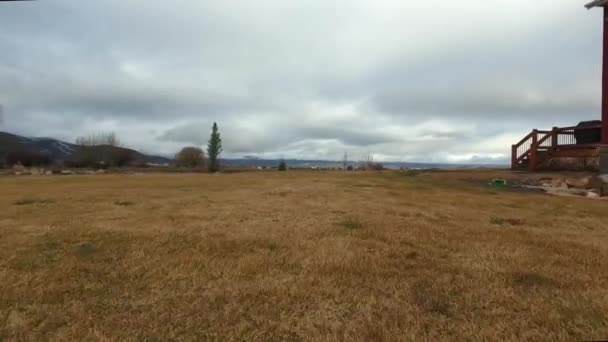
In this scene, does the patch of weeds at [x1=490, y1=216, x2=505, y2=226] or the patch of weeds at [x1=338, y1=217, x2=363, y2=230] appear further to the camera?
the patch of weeds at [x1=490, y1=216, x2=505, y2=226]

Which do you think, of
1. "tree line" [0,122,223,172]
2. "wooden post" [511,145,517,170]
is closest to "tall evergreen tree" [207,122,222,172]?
"tree line" [0,122,223,172]

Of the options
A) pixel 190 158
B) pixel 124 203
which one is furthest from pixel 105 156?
pixel 124 203

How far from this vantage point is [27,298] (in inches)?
128

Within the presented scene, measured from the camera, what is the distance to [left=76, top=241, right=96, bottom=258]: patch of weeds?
4.61 m

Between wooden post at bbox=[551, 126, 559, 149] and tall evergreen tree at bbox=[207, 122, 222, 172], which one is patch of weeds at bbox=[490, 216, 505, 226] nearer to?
wooden post at bbox=[551, 126, 559, 149]

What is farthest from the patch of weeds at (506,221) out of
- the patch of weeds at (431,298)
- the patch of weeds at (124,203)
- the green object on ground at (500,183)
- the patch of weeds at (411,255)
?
the patch of weeds at (124,203)

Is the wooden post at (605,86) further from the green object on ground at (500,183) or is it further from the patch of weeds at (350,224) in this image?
the patch of weeds at (350,224)

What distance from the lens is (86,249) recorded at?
484cm

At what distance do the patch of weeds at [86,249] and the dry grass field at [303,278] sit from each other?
0.12ft

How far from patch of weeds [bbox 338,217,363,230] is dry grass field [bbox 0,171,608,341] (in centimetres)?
8

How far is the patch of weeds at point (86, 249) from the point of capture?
15.1ft

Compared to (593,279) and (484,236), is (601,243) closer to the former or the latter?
(484,236)


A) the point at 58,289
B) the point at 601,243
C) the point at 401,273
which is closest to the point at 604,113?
the point at 601,243

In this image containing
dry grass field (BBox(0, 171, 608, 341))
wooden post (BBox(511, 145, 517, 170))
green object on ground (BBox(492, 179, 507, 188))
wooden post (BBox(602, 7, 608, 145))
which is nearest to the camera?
dry grass field (BBox(0, 171, 608, 341))
